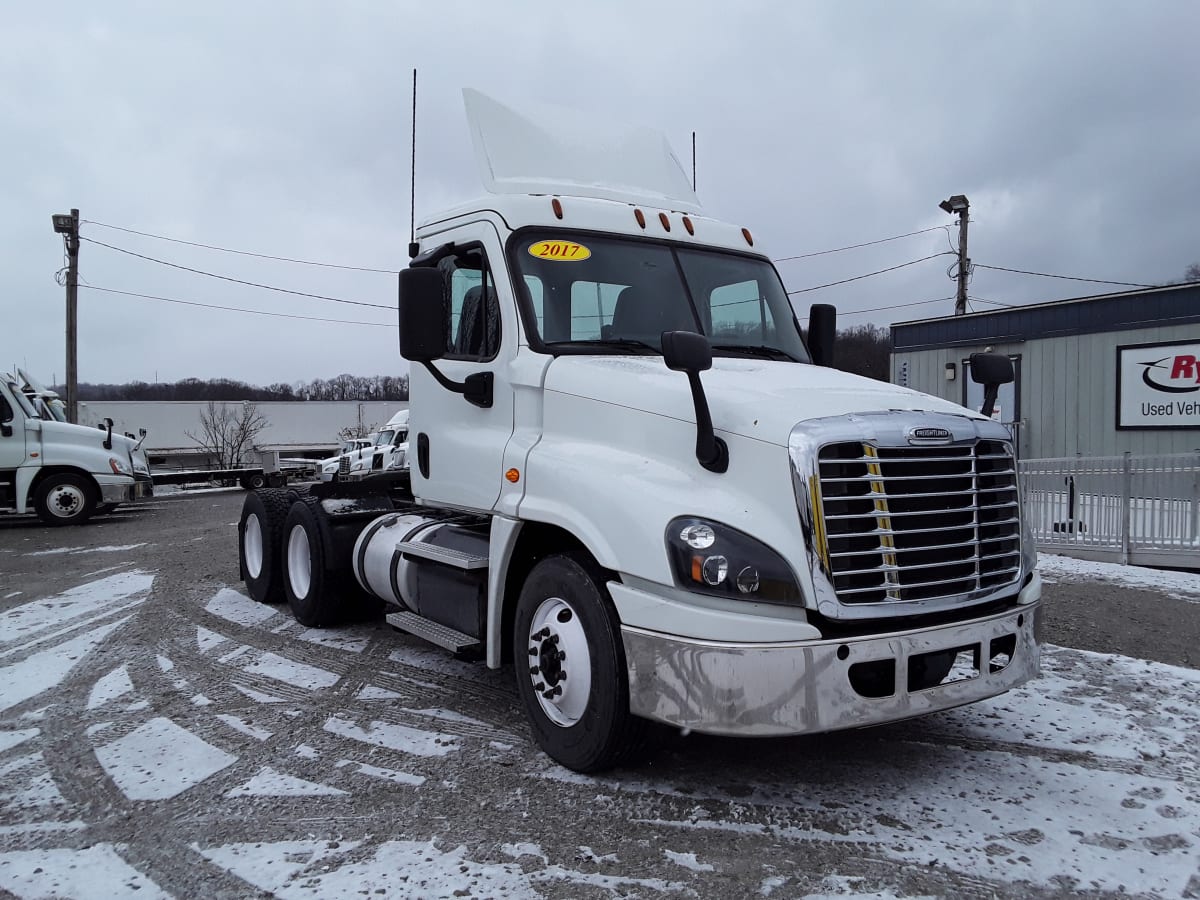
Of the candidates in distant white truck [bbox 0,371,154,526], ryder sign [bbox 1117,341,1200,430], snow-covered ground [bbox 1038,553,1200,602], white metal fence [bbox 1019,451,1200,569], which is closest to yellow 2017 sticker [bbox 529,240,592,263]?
snow-covered ground [bbox 1038,553,1200,602]

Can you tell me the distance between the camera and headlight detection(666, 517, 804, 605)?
317 cm

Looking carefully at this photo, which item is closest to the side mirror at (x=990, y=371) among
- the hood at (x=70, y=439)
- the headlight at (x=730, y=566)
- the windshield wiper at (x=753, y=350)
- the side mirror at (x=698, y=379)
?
the windshield wiper at (x=753, y=350)

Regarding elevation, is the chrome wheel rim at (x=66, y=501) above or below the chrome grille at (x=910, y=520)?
below

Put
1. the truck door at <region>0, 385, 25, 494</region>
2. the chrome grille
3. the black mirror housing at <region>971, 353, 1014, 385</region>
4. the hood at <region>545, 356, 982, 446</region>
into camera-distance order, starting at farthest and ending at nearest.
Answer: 1. the truck door at <region>0, 385, 25, 494</region>
2. the black mirror housing at <region>971, 353, 1014, 385</region>
3. the hood at <region>545, 356, 982, 446</region>
4. the chrome grille

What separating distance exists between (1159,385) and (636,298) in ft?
47.2

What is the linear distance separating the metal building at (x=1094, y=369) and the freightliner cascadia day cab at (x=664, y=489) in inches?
500

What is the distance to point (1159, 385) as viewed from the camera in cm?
1506

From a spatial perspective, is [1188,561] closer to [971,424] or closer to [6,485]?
[971,424]

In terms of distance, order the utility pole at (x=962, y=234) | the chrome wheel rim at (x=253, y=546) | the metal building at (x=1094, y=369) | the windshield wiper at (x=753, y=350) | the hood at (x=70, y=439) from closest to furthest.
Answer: the windshield wiper at (x=753, y=350) < the chrome wheel rim at (x=253, y=546) < the metal building at (x=1094, y=369) < the hood at (x=70, y=439) < the utility pole at (x=962, y=234)

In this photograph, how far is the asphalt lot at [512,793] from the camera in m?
2.94

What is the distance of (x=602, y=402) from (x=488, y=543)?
117 cm

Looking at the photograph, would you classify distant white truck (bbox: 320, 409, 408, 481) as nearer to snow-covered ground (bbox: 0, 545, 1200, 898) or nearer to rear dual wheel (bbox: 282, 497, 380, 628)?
rear dual wheel (bbox: 282, 497, 380, 628)

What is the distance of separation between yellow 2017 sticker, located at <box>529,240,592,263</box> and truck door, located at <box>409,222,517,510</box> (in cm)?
21

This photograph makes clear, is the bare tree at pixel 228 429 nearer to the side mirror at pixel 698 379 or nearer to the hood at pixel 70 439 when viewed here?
the hood at pixel 70 439
